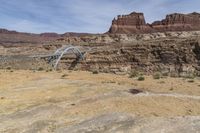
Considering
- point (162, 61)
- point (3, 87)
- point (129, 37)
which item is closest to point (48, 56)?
point (162, 61)

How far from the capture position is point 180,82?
89.1 feet

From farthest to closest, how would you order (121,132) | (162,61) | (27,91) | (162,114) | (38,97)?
(162,61), (27,91), (38,97), (162,114), (121,132)

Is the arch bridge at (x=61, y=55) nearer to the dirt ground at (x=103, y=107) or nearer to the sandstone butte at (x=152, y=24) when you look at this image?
the dirt ground at (x=103, y=107)

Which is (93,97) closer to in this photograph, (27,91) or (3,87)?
(27,91)

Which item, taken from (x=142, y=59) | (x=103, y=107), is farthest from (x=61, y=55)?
(x=103, y=107)

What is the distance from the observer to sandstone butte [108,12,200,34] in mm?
164750

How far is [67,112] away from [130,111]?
275 centimetres

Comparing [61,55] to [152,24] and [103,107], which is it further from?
[152,24]

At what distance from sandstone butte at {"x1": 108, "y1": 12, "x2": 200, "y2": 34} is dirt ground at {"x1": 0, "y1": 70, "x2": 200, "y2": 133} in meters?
138

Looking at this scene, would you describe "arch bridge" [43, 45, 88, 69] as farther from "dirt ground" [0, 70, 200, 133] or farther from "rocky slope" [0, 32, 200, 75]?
"dirt ground" [0, 70, 200, 133]

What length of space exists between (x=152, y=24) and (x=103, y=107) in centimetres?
15781

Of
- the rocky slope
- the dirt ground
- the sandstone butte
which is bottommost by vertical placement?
the rocky slope

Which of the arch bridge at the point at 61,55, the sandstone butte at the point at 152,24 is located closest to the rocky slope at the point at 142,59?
the arch bridge at the point at 61,55

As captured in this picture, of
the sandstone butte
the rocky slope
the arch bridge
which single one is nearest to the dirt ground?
the rocky slope
